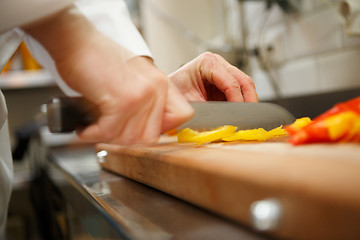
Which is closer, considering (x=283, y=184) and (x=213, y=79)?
(x=283, y=184)

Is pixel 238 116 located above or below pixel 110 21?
below

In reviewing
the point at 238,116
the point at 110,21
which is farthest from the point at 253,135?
the point at 110,21

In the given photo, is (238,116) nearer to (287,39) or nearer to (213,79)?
(213,79)

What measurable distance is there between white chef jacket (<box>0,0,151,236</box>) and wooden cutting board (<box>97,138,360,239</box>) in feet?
0.51

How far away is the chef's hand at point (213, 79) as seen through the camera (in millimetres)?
493

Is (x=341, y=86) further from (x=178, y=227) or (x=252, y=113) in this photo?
(x=178, y=227)

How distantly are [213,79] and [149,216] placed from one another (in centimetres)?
26

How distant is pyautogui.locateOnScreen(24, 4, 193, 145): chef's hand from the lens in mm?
341

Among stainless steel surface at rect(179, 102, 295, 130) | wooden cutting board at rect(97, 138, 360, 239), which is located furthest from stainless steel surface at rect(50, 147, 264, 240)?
stainless steel surface at rect(179, 102, 295, 130)

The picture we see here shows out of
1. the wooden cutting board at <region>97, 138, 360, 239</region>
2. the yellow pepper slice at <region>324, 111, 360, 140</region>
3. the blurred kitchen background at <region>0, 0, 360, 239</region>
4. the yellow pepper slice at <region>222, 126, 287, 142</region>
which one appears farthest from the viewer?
the blurred kitchen background at <region>0, 0, 360, 239</region>

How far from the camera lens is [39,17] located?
1.07 ft

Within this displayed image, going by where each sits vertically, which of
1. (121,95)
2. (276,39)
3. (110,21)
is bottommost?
(121,95)

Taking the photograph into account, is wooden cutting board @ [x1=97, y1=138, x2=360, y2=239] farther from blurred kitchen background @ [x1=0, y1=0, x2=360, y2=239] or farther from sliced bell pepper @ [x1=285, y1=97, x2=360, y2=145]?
blurred kitchen background @ [x1=0, y1=0, x2=360, y2=239]

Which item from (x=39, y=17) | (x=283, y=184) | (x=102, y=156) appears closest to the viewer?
(x=283, y=184)
